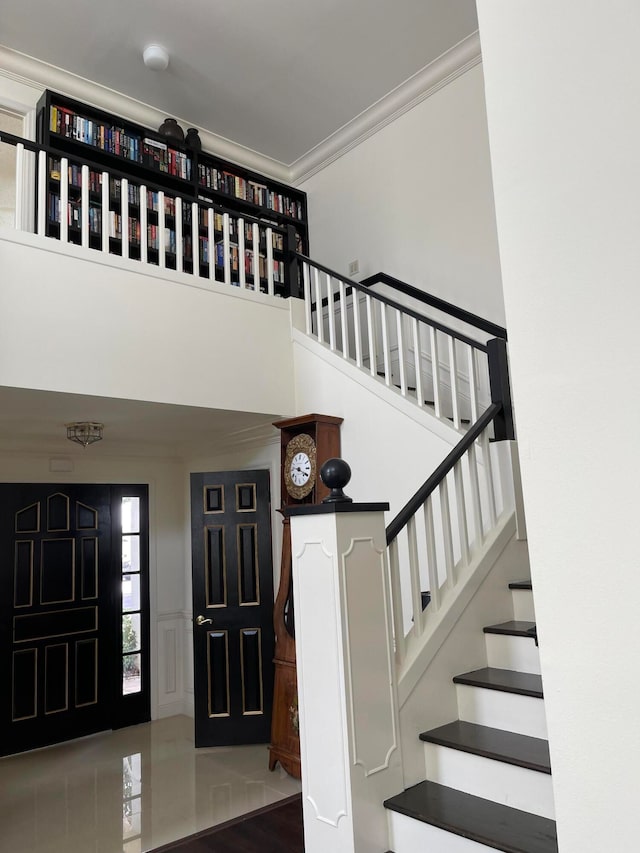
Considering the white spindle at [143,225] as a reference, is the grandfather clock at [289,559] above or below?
below

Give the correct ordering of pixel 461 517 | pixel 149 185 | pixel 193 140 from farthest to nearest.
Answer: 1. pixel 193 140
2. pixel 149 185
3. pixel 461 517

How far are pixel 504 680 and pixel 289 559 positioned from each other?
6.46 feet

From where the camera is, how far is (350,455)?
436 cm

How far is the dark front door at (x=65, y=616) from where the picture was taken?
5.11 meters

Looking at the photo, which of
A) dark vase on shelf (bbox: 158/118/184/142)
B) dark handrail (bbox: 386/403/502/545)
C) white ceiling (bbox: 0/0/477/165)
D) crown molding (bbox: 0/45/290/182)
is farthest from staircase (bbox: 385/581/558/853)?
crown molding (bbox: 0/45/290/182)

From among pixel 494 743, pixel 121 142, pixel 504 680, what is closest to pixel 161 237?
pixel 121 142

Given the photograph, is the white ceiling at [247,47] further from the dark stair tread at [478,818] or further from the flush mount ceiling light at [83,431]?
the dark stair tread at [478,818]

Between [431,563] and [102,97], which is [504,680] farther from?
[102,97]

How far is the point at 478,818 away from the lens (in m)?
2.23

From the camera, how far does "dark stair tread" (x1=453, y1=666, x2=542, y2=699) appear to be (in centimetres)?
254

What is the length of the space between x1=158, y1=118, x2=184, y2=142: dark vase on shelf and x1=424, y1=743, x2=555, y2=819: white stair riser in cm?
517

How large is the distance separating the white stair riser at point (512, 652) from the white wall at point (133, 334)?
2317 mm

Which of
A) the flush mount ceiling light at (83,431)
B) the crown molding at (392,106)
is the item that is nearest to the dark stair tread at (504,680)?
the flush mount ceiling light at (83,431)

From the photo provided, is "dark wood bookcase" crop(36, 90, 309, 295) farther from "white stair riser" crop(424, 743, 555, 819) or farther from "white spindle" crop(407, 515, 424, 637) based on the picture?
"white stair riser" crop(424, 743, 555, 819)
